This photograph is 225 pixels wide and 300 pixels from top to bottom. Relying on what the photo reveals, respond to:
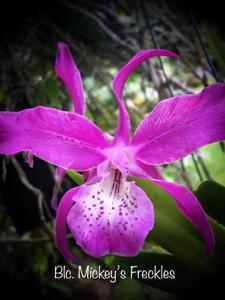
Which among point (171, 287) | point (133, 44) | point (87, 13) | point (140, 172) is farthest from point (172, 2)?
point (171, 287)

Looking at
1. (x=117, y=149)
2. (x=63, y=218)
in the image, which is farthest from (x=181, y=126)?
(x=63, y=218)

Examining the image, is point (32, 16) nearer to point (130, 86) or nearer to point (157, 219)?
point (130, 86)

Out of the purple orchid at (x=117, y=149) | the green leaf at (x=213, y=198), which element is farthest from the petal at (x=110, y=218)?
the green leaf at (x=213, y=198)

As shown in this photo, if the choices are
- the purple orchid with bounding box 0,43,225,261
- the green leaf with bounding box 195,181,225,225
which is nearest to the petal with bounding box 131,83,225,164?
the purple orchid with bounding box 0,43,225,261

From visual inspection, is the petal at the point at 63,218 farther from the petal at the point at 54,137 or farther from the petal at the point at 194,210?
the petal at the point at 194,210

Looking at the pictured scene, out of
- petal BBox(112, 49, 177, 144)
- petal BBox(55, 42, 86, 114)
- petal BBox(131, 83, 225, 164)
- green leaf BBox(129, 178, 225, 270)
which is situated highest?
petal BBox(55, 42, 86, 114)

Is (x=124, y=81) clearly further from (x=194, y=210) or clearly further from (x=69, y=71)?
(x=194, y=210)

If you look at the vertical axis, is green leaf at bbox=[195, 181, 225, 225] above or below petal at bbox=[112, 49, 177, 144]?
below

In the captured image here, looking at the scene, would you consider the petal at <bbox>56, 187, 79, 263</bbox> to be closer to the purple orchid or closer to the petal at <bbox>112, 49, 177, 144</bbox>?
the purple orchid
